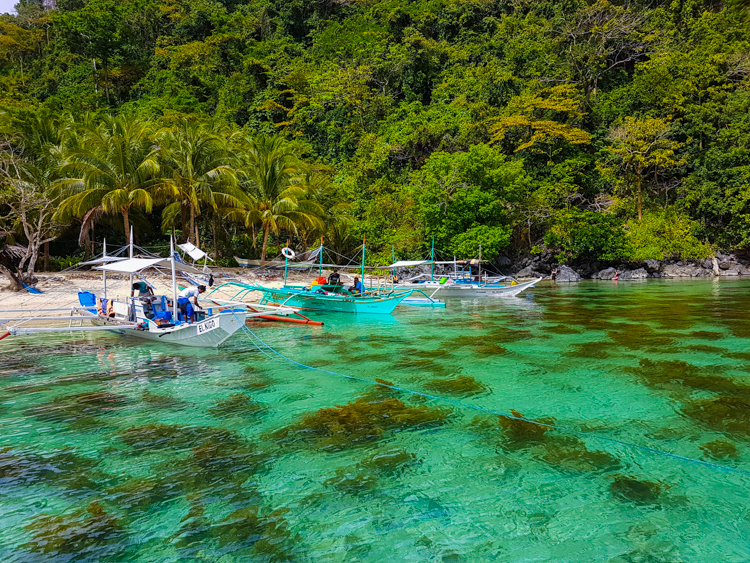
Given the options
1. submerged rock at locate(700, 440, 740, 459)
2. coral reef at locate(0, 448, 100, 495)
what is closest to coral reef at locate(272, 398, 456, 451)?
coral reef at locate(0, 448, 100, 495)

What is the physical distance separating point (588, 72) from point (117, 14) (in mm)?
50226

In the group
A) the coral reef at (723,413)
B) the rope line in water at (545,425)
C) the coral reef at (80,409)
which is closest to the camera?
the rope line in water at (545,425)

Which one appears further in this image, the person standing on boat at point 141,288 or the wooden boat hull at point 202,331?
the person standing on boat at point 141,288

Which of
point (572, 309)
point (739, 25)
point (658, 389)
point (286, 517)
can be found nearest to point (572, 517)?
point (286, 517)

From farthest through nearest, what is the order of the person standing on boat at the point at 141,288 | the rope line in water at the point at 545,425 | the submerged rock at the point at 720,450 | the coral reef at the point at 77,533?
the person standing on boat at the point at 141,288, the submerged rock at the point at 720,450, the rope line in water at the point at 545,425, the coral reef at the point at 77,533

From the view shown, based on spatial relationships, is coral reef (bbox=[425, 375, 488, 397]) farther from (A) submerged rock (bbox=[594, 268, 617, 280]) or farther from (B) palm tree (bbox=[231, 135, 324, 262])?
(A) submerged rock (bbox=[594, 268, 617, 280])

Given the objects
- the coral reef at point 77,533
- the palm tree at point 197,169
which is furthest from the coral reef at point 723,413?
the palm tree at point 197,169

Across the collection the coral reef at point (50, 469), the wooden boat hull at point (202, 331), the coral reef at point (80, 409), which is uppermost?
the wooden boat hull at point (202, 331)

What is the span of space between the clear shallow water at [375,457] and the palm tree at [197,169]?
15.8m

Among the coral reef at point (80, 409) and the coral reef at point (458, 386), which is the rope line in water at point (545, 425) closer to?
the coral reef at point (458, 386)

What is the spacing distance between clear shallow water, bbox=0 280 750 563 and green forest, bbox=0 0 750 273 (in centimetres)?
1829

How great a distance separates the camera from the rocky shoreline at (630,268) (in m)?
39.8

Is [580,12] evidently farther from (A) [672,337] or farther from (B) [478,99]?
(A) [672,337]

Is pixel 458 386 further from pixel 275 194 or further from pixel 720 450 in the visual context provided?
pixel 275 194
